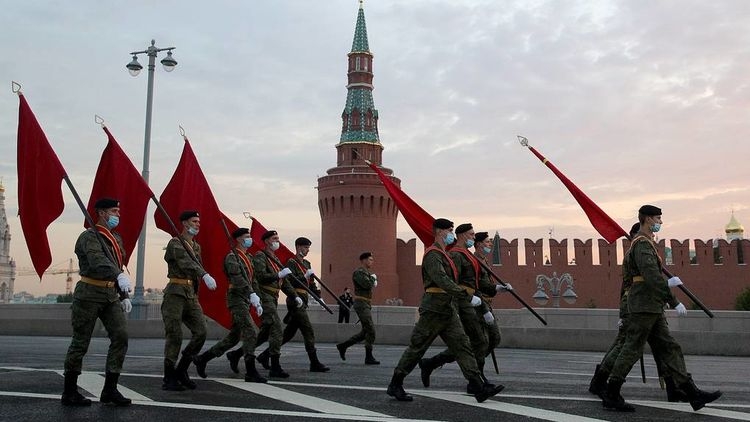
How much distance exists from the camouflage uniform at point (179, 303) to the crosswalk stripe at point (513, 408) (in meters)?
2.62

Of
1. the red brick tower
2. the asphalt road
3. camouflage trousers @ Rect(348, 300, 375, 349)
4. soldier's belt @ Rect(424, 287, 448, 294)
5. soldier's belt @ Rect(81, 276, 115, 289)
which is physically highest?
the red brick tower

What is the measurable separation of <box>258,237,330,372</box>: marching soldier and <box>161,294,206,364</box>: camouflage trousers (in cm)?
157

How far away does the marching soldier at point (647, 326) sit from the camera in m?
6.30

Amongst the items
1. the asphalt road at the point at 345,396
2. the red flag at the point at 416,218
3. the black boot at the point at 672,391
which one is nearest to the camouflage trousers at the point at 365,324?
the asphalt road at the point at 345,396

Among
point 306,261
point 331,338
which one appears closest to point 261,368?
point 306,261

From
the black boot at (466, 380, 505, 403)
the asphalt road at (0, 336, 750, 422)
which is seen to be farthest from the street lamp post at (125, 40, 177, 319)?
the black boot at (466, 380, 505, 403)

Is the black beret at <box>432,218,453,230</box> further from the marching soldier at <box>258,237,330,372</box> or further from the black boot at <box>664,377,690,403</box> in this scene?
the marching soldier at <box>258,237,330,372</box>

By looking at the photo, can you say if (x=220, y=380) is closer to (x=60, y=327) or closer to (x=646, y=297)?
(x=646, y=297)

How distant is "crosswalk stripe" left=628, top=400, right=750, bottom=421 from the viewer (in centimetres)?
602

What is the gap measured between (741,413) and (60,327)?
18114 millimetres

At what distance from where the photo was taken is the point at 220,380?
27.6 feet

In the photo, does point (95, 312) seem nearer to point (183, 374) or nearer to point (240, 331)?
point (183, 374)

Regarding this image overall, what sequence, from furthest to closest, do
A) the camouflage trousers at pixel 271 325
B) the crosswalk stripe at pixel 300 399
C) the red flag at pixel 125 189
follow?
the camouflage trousers at pixel 271 325, the red flag at pixel 125 189, the crosswalk stripe at pixel 300 399

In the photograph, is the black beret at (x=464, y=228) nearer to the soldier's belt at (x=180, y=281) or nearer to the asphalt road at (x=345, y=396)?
the asphalt road at (x=345, y=396)
